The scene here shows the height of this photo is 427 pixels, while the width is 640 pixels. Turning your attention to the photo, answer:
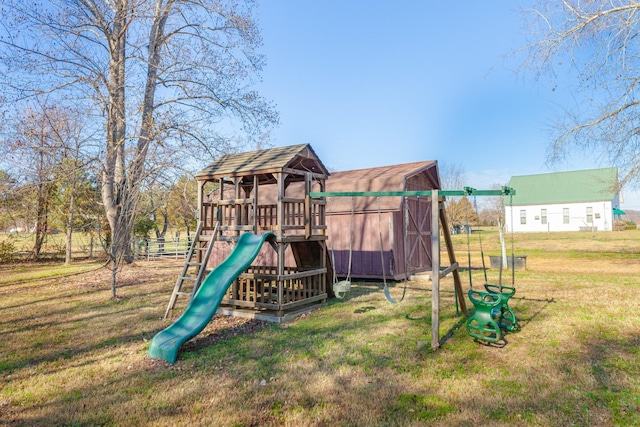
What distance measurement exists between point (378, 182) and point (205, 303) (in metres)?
8.45

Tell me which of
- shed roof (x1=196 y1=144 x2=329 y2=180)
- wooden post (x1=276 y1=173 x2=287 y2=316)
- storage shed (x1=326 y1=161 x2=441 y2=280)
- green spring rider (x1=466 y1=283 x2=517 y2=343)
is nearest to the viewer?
green spring rider (x1=466 y1=283 x2=517 y2=343)

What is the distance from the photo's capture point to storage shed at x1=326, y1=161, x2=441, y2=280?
1228 centimetres

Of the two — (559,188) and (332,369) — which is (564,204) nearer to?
(559,188)

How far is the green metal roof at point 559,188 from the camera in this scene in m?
39.3

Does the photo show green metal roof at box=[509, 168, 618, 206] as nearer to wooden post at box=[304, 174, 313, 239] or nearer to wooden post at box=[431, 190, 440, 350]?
wooden post at box=[304, 174, 313, 239]

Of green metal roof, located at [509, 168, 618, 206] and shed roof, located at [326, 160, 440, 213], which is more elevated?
green metal roof, located at [509, 168, 618, 206]

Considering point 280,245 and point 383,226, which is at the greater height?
point 383,226

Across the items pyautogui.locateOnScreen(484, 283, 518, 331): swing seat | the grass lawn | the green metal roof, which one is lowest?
the grass lawn

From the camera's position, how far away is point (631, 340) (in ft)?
17.6

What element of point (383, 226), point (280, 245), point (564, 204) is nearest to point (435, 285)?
point (280, 245)

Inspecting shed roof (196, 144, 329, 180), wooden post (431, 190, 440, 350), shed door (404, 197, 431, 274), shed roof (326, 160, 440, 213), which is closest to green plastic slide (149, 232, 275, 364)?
shed roof (196, 144, 329, 180)

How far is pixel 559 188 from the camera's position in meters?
41.6

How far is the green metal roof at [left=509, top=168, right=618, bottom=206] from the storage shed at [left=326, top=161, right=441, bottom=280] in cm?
3324

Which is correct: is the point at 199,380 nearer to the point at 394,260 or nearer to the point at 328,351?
the point at 328,351
